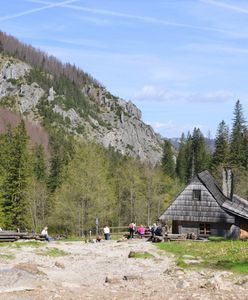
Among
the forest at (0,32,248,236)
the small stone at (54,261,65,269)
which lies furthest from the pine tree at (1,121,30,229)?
the small stone at (54,261,65,269)

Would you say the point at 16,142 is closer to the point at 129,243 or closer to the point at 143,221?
the point at 143,221

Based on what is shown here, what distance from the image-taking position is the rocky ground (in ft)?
52.9

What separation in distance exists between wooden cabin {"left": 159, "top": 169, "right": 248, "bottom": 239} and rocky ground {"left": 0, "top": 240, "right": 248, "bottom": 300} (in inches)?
784

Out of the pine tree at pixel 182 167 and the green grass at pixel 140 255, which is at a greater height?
the pine tree at pixel 182 167

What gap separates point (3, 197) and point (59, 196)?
700cm

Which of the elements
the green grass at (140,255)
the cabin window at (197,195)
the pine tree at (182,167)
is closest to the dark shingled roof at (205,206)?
the cabin window at (197,195)

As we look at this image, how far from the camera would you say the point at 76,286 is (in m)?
17.6

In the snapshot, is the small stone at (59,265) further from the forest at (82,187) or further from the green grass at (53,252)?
the forest at (82,187)

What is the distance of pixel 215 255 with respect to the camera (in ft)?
90.9

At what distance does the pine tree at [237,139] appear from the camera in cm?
10155

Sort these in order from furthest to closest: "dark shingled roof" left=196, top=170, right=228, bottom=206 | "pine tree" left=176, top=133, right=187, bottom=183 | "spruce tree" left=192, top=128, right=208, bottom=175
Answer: "pine tree" left=176, top=133, right=187, bottom=183
"spruce tree" left=192, top=128, right=208, bottom=175
"dark shingled roof" left=196, top=170, right=228, bottom=206

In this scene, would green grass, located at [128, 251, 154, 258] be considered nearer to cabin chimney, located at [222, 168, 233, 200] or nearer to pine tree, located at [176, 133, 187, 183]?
cabin chimney, located at [222, 168, 233, 200]

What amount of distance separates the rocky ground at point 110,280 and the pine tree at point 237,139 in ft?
255

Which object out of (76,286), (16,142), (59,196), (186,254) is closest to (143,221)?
(59,196)
